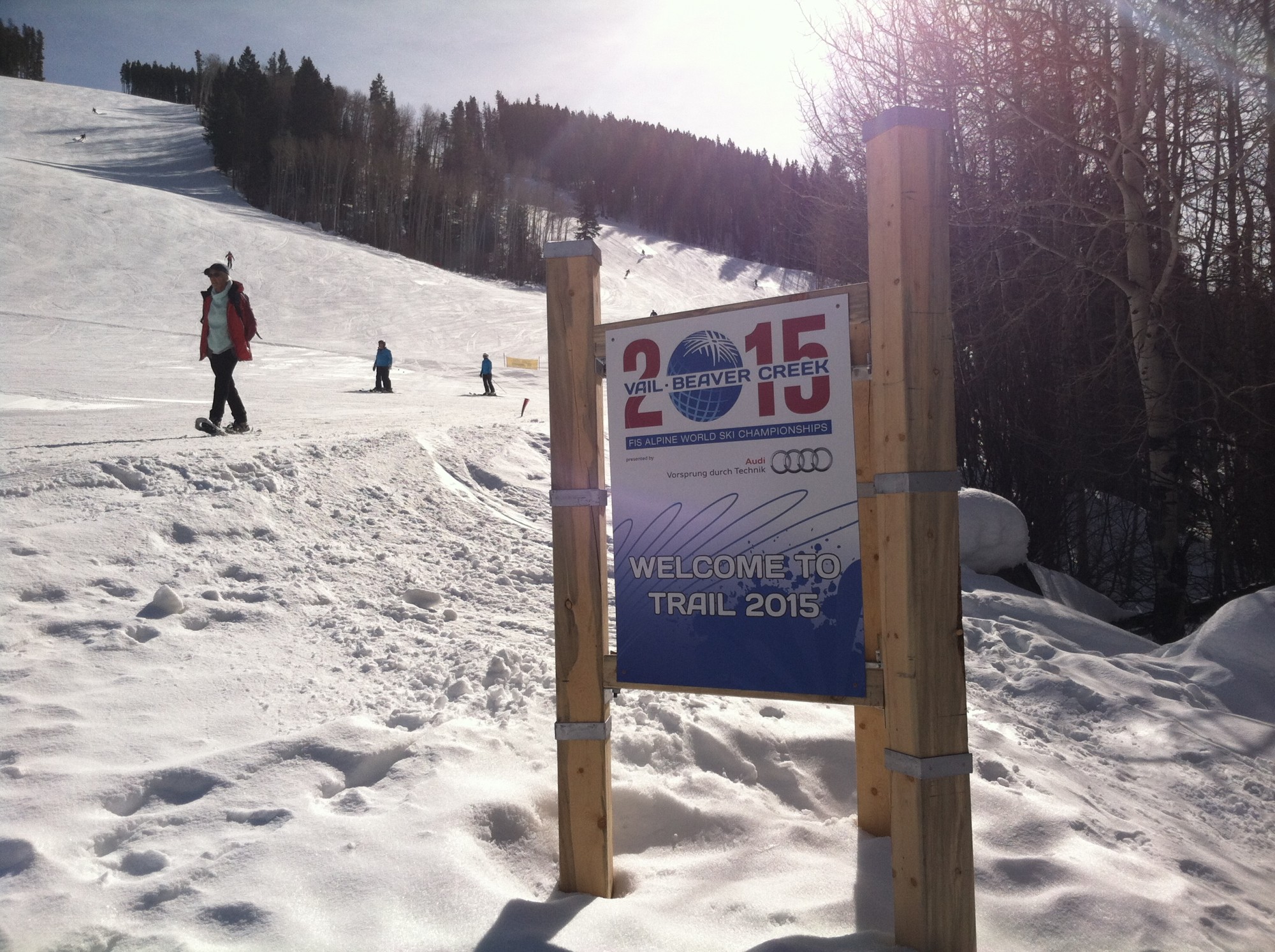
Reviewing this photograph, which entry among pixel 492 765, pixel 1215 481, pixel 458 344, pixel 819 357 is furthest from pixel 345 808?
pixel 458 344

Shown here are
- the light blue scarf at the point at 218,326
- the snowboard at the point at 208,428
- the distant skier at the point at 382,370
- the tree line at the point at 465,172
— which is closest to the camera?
the snowboard at the point at 208,428

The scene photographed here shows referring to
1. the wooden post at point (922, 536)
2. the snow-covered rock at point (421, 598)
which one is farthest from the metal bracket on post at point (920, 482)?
the snow-covered rock at point (421, 598)

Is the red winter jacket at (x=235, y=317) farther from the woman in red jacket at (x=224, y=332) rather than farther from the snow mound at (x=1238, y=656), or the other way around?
the snow mound at (x=1238, y=656)

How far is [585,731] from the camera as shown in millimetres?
3133

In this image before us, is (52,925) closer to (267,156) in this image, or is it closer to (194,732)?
(194,732)

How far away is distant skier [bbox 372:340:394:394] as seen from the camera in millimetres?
20312

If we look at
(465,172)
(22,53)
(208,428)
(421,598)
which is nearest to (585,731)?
(421,598)

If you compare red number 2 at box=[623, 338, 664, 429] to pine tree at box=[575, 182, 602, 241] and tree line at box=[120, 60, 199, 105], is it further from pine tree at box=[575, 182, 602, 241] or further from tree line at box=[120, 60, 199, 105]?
tree line at box=[120, 60, 199, 105]

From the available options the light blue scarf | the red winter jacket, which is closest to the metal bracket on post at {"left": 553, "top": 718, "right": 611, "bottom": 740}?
the red winter jacket

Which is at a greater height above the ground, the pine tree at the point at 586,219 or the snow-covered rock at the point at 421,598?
the pine tree at the point at 586,219

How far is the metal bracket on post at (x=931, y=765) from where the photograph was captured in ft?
8.68

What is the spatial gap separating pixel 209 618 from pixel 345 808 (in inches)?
76.3

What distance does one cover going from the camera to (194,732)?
3.71 metres

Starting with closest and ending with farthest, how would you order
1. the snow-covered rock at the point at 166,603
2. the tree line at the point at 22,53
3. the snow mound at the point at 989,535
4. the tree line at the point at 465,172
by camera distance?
the snow-covered rock at the point at 166,603
the snow mound at the point at 989,535
the tree line at the point at 465,172
the tree line at the point at 22,53
